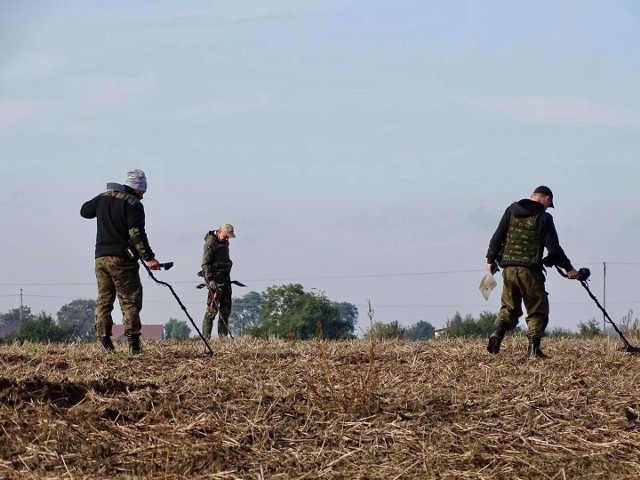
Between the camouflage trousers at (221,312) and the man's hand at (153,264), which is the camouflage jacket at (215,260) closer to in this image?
the camouflage trousers at (221,312)

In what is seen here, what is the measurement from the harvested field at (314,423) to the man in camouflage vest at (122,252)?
2.07 meters

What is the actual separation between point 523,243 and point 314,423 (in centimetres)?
566

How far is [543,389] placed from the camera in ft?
33.1

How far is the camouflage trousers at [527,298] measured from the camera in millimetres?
13570

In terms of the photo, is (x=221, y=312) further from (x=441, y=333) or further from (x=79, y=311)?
(x=79, y=311)

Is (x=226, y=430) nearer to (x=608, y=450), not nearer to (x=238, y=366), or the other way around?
(x=608, y=450)

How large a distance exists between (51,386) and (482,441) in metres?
3.30

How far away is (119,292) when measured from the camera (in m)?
13.5

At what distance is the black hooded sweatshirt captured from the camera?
13586 mm

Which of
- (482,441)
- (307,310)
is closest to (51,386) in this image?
(482,441)

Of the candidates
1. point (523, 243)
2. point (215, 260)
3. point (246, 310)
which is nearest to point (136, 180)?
point (523, 243)

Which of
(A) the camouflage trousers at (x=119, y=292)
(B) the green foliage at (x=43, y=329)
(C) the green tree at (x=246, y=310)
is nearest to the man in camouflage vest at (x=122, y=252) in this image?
(A) the camouflage trousers at (x=119, y=292)

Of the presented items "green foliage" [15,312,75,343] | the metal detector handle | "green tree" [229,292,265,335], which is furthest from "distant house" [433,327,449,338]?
"green tree" [229,292,265,335]

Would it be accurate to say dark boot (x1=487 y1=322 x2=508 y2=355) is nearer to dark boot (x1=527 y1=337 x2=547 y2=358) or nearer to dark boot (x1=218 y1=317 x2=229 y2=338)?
dark boot (x1=527 y1=337 x2=547 y2=358)
